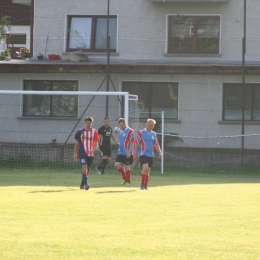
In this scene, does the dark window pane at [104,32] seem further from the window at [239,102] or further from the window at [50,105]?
the window at [239,102]

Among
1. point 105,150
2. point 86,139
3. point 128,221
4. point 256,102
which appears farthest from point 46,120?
point 128,221

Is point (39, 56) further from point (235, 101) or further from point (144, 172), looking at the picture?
point (144, 172)

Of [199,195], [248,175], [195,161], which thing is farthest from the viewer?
[195,161]

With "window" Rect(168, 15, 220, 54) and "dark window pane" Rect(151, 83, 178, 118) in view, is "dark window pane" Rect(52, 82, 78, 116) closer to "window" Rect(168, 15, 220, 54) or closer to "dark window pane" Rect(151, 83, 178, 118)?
"dark window pane" Rect(151, 83, 178, 118)

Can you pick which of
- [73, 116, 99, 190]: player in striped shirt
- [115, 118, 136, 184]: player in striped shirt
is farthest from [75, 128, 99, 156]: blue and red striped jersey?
[115, 118, 136, 184]: player in striped shirt

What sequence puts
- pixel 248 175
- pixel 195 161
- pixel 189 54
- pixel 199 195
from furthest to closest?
1. pixel 189 54
2. pixel 195 161
3. pixel 248 175
4. pixel 199 195

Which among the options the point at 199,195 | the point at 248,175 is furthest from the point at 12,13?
the point at 199,195

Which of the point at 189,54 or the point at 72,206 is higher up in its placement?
the point at 189,54

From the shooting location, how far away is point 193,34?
34.7 metres

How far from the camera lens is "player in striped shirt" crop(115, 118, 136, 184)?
23.9 metres

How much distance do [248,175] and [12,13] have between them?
29931 millimetres

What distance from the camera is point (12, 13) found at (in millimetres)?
55938

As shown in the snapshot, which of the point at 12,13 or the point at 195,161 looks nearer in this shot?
the point at 195,161

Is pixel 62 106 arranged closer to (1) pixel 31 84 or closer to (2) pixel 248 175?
(1) pixel 31 84
